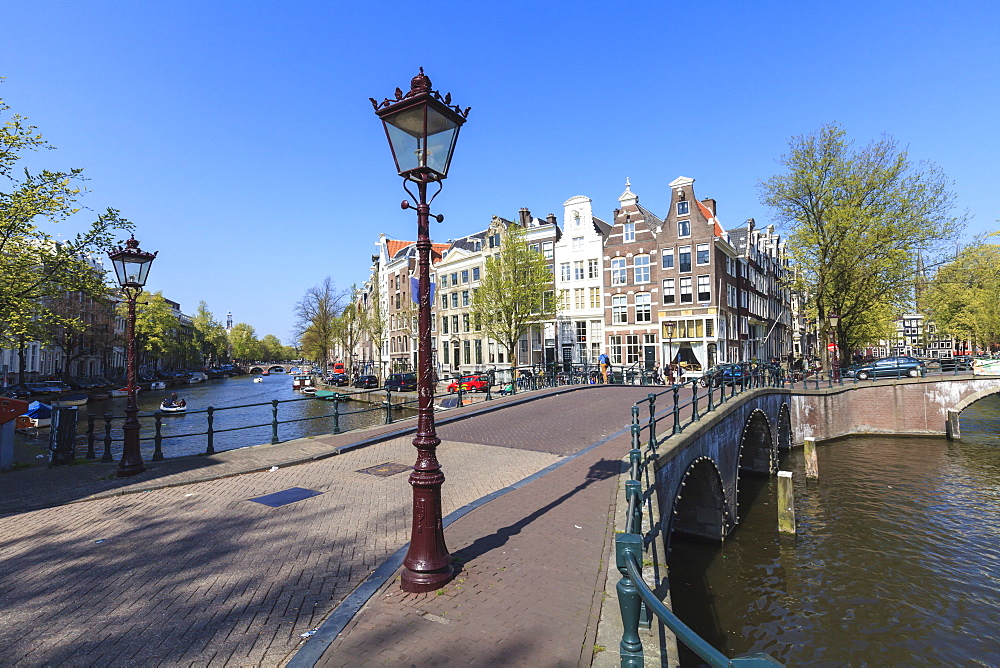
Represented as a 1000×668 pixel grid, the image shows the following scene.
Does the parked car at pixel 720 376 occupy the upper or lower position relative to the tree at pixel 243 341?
lower

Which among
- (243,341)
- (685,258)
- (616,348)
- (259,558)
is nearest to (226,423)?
(616,348)

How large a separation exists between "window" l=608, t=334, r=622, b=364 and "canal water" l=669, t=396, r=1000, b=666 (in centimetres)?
1868

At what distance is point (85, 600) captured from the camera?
4.46 meters

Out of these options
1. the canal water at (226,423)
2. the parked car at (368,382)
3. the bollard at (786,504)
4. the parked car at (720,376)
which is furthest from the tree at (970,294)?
the parked car at (368,382)

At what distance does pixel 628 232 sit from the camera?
1447 inches

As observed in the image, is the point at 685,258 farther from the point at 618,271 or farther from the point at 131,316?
the point at 131,316

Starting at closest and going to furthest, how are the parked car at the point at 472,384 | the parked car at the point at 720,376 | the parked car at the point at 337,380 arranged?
the parked car at the point at 720,376, the parked car at the point at 472,384, the parked car at the point at 337,380

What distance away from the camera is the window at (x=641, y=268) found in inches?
1416

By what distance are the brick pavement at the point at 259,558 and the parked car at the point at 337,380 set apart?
44221 millimetres

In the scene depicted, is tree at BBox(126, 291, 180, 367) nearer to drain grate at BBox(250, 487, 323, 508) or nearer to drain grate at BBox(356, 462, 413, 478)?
drain grate at BBox(356, 462, 413, 478)

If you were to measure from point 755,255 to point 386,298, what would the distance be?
40.2 metres

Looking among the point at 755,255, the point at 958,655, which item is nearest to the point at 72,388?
the point at 958,655

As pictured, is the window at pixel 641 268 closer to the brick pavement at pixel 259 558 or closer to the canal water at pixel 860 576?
the canal water at pixel 860 576

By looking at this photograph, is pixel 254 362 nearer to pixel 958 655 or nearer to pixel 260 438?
pixel 260 438
